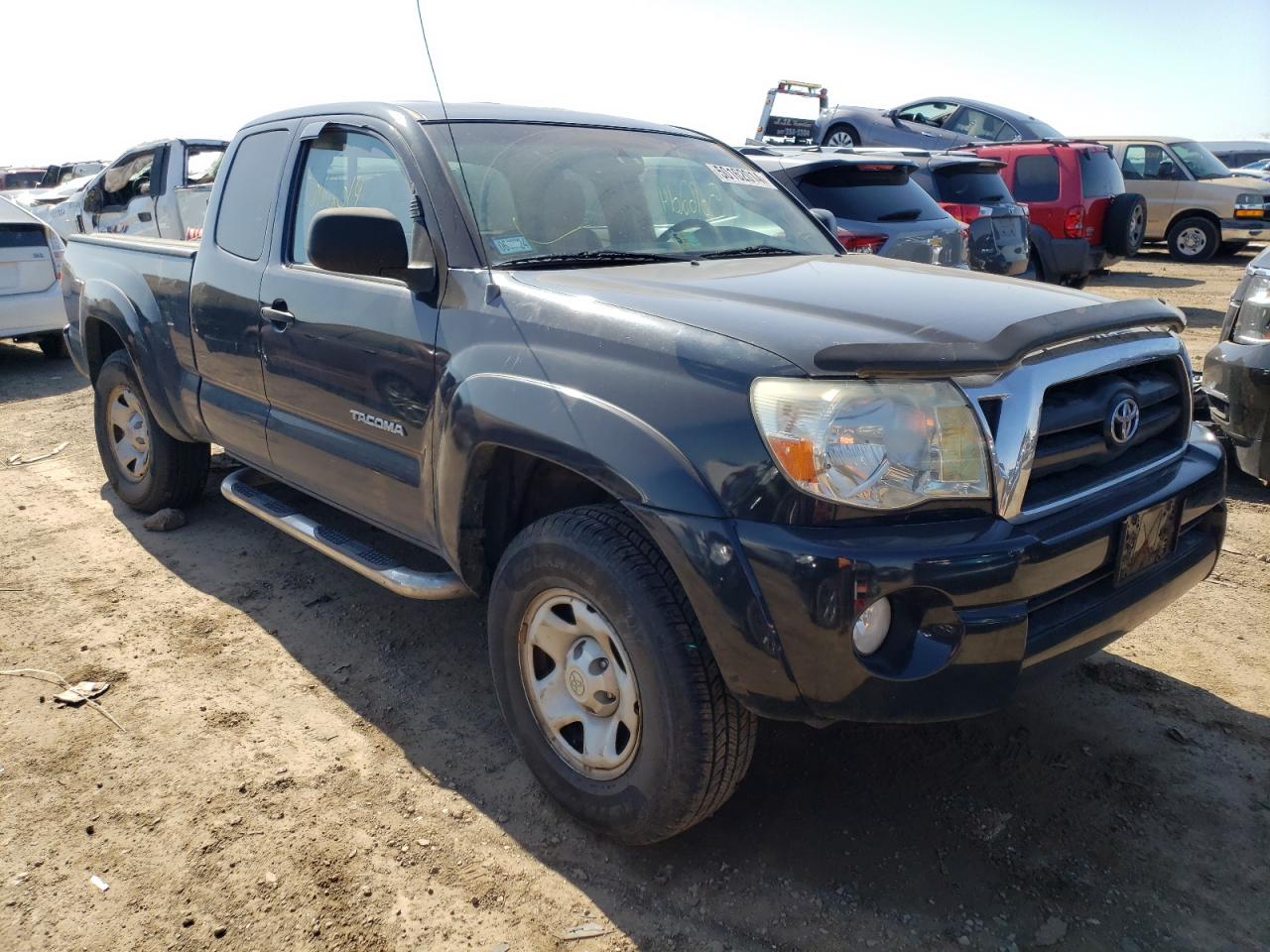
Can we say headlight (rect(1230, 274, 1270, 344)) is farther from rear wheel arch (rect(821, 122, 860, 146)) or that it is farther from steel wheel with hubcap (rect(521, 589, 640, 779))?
rear wheel arch (rect(821, 122, 860, 146))

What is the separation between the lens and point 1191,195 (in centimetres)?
1520

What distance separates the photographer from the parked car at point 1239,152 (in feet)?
82.6

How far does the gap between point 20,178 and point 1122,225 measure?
2309 cm

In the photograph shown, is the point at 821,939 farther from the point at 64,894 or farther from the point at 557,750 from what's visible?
the point at 64,894

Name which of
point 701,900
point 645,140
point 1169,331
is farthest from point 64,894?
point 1169,331

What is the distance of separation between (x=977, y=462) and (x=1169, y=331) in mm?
1057

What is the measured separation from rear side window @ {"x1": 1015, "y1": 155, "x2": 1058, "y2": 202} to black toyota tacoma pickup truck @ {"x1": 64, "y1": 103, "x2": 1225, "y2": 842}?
8.47m

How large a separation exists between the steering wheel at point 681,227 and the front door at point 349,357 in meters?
0.78

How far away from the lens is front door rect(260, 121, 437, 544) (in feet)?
10.0

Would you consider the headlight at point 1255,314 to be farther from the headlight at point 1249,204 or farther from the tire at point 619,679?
Answer: the headlight at point 1249,204

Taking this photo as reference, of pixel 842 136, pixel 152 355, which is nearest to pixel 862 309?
pixel 152 355

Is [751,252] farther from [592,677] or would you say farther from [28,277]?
[28,277]

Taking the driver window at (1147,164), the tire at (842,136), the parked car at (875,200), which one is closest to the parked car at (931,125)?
the tire at (842,136)

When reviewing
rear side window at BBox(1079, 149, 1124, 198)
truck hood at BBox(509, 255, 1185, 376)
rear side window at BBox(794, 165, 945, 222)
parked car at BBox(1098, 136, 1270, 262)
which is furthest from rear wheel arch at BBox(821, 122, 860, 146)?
truck hood at BBox(509, 255, 1185, 376)
